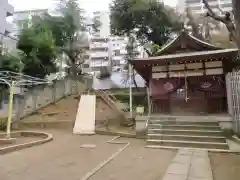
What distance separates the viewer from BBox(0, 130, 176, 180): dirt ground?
519 centimetres


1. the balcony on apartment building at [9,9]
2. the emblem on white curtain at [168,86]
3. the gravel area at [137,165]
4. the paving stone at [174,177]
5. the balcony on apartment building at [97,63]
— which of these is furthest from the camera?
the balcony on apartment building at [97,63]

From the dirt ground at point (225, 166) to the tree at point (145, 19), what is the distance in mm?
18256

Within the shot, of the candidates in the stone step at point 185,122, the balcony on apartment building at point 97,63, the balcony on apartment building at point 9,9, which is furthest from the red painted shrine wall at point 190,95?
the balcony on apartment building at point 97,63

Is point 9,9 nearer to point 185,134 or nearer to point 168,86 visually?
point 168,86

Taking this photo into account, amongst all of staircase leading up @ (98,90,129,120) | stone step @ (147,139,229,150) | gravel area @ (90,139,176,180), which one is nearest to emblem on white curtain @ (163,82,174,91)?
staircase leading up @ (98,90,129,120)

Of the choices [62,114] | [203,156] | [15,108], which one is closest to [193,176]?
[203,156]

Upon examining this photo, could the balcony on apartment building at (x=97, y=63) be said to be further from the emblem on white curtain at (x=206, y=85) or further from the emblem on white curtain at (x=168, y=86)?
the emblem on white curtain at (x=206, y=85)

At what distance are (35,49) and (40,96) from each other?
4.42 meters

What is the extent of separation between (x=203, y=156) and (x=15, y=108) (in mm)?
14343

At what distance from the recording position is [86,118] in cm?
1363

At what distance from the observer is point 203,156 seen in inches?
281

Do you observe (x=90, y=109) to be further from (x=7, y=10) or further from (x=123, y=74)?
(x=7, y=10)

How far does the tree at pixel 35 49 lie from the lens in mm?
20281

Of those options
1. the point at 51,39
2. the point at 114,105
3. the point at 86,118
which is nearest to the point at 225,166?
the point at 86,118
